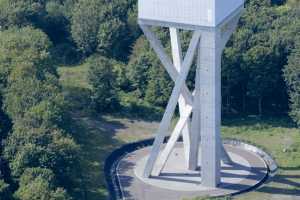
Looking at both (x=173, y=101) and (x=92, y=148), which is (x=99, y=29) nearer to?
(x=92, y=148)

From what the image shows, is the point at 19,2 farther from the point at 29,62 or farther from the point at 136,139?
the point at 136,139

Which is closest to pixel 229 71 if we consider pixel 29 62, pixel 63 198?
pixel 29 62

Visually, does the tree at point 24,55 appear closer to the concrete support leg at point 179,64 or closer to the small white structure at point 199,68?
the concrete support leg at point 179,64

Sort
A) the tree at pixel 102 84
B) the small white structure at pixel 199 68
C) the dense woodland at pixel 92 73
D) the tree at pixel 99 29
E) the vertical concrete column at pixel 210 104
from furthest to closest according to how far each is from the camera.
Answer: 1. the tree at pixel 99 29
2. the tree at pixel 102 84
3. the vertical concrete column at pixel 210 104
4. the dense woodland at pixel 92 73
5. the small white structure at pixel 199 68

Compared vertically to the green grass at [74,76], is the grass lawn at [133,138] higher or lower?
lower

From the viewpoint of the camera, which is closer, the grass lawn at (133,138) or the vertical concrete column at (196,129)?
the grass lawn at (133,138)

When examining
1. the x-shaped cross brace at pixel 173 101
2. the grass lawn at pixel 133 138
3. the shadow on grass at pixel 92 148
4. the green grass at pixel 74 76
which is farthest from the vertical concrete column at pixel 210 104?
the green grass at pixel 74 76

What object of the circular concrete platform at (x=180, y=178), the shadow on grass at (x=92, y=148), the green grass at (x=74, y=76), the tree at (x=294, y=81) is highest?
the tree at (x=294, y=81)
